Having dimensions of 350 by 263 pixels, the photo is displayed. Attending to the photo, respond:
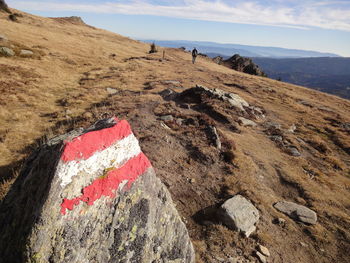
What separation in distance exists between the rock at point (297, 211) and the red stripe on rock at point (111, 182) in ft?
26.4

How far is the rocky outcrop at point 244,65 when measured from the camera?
248ft

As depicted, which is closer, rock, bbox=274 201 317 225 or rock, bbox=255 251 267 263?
rock, bbox=255 251 267 263

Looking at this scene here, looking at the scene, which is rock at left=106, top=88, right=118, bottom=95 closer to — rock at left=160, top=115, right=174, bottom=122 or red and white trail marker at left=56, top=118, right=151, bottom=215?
rock at left=160, top=115, right=174, bottom=122

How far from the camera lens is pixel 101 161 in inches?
191

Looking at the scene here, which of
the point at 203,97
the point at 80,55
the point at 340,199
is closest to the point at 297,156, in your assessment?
the point at 340,199

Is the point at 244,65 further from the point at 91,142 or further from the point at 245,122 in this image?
the point at 91,142

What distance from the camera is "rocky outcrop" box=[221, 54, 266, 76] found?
248 feet

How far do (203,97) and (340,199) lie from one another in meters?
14.2

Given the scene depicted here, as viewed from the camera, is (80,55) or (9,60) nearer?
(9,60)

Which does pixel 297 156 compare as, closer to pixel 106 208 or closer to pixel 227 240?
pixel 227 240

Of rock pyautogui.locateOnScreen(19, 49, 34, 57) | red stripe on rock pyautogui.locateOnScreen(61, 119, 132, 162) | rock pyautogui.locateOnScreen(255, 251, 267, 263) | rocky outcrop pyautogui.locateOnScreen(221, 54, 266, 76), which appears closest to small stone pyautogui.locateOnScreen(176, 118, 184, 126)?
rock pyautogui.locateOnScreen(255, 251, 267, 263)

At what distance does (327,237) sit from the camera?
9672 millimetres

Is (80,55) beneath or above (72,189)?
beneath

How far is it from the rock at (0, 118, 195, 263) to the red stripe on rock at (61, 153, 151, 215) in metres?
0.02
